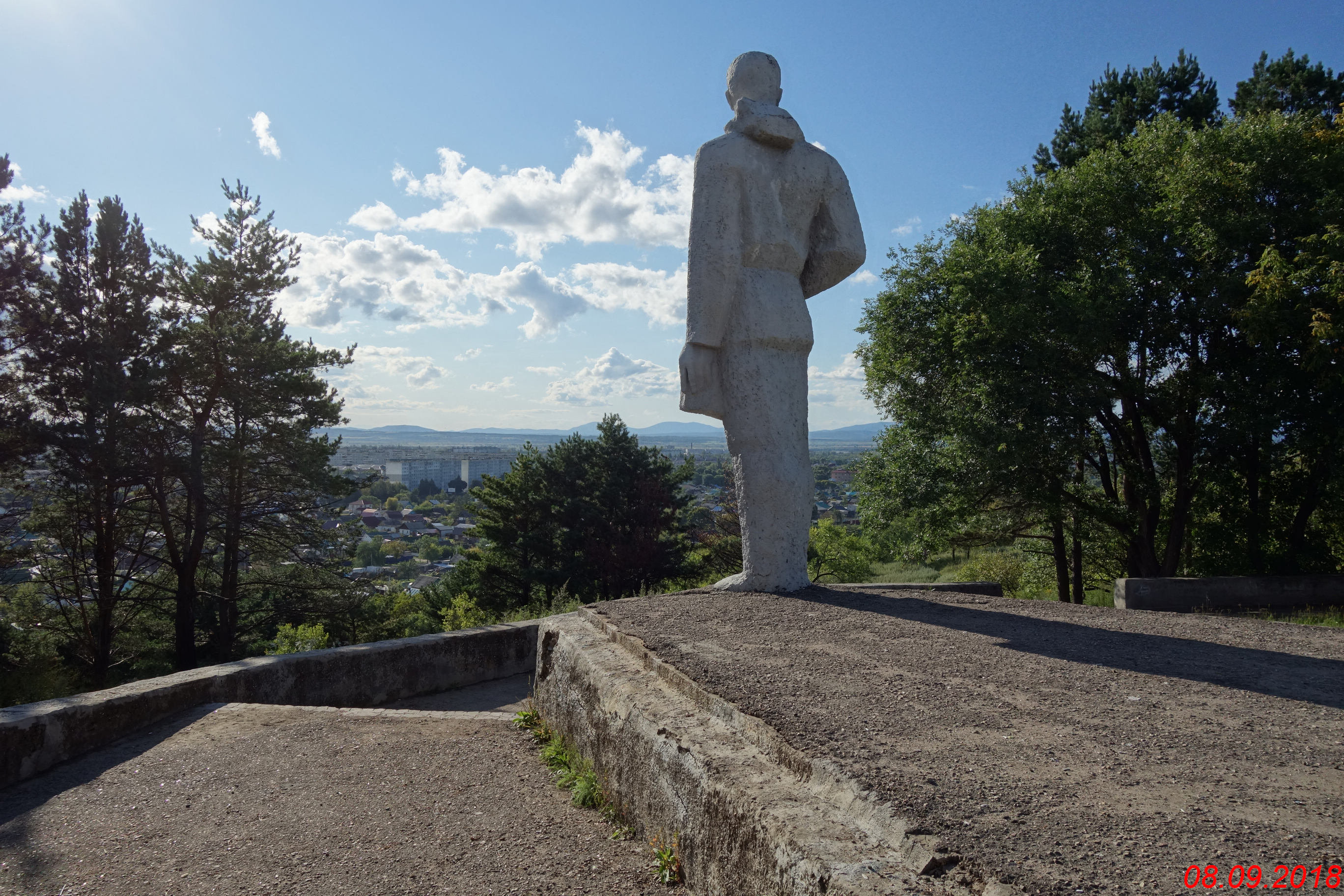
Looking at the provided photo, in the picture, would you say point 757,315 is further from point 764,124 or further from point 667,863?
point 667,863

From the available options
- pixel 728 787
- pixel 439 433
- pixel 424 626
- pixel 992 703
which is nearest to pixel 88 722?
pixel 728 787

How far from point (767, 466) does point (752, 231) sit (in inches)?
59.5

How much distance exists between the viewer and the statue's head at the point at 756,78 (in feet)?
16.7

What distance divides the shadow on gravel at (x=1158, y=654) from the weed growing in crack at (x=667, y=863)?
1698 mm

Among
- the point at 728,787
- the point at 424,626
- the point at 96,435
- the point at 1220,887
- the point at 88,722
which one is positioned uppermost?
the point at 96,435

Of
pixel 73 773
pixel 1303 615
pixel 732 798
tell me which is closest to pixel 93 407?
pixel 73 773

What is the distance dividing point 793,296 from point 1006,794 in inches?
151

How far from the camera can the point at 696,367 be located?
5039mm

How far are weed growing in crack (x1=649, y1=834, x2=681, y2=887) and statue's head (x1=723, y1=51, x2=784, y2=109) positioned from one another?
14.5ft

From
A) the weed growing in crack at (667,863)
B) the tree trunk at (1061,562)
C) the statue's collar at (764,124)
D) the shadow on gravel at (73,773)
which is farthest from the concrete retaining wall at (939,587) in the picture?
the tree trunk at (1061,562)

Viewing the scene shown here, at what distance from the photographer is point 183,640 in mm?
13352

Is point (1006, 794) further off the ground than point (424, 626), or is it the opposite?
point (1006, 794)

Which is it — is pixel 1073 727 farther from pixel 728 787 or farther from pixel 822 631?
pixel 822 631
